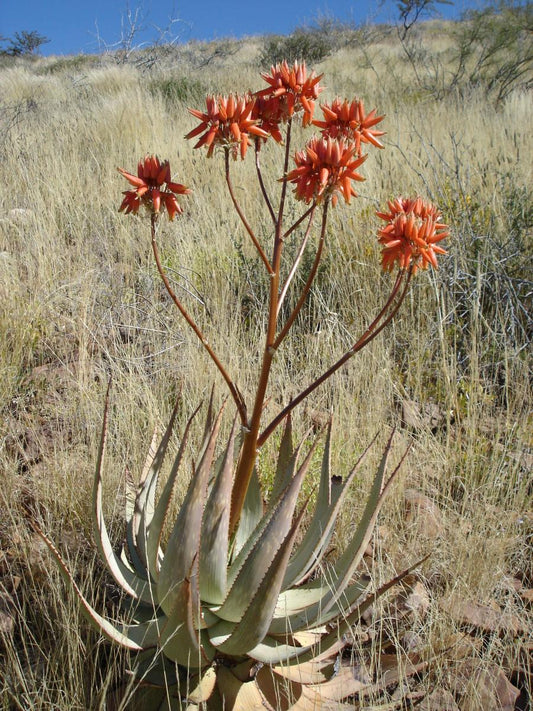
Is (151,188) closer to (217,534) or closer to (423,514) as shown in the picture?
(217,534)

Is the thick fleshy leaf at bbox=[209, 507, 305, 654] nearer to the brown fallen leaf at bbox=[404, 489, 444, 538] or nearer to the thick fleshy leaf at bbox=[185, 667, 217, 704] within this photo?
the thick fleshy leaf at bbox=[185, 667, 217, 704]

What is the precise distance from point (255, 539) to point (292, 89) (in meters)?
1.05

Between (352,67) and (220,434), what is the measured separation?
43.1 ft

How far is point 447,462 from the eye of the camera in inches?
93.4

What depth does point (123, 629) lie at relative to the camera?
1.40 metres

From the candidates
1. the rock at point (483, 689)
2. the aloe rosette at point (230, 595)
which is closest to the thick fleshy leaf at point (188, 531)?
the aloe rosette at point (230, 595)

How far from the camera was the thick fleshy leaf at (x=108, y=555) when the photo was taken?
139 centimetres

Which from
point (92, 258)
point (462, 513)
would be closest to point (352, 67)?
point (92, 258)

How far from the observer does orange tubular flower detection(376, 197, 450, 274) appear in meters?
1.17

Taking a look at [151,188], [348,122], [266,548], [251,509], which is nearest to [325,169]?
[348,122]

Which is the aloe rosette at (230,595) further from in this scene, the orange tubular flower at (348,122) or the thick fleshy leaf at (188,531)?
the orange tubular flower at (348,122)

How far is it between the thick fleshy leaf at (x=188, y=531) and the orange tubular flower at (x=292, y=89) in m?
0.74

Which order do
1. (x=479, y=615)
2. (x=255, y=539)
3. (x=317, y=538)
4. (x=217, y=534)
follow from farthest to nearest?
(x=479, y=615)
(x=317, y=538)
(x=255, y=539)
(x=217, y=534)

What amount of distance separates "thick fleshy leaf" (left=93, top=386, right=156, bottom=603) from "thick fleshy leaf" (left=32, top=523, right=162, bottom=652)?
0.08 meters
